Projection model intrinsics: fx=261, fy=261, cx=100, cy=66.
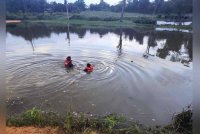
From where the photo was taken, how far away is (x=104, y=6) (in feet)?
195

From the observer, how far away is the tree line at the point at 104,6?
129ft

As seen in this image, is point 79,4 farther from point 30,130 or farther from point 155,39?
point 30,130

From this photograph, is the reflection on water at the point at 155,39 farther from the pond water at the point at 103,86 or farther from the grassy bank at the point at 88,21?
the grassy bank at the point at 88,21

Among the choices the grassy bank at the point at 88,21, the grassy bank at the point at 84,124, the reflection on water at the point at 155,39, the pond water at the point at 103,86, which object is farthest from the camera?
the grassy bank at the point at 88,21

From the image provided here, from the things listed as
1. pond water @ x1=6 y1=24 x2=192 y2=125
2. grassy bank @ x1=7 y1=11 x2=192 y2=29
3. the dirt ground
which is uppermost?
grassy bank @ x1=7 y1=11 x2=192 y2=29

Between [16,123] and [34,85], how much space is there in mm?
4080

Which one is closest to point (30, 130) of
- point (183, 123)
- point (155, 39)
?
point (183, 123)

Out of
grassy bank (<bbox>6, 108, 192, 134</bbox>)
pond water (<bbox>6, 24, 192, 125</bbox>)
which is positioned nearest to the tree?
pond water (<bbox>6, 24, 192, 125</bbox>)

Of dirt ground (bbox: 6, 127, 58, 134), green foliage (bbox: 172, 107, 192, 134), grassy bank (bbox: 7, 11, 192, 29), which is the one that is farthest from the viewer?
grassy bank (bbox: 7, 11, 192, 29)

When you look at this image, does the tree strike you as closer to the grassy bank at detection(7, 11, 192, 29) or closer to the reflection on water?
the grassy bank at detection(7, 11, 192, 29)

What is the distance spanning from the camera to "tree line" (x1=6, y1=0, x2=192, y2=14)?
129ft

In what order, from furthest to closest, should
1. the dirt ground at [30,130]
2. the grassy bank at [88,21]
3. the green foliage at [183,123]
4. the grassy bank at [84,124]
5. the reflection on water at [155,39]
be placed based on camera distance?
the grassy bank at [88,21]
the reflection on water at [155,39]
the green foliage at [183,123]
the grassy bank at [84,124]
the dirt ground at [30,130]

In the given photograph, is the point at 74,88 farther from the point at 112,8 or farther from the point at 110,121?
the point at 112,8

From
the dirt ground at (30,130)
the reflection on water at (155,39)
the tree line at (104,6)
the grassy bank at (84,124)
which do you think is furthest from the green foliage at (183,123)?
the tree line at (104,6)
